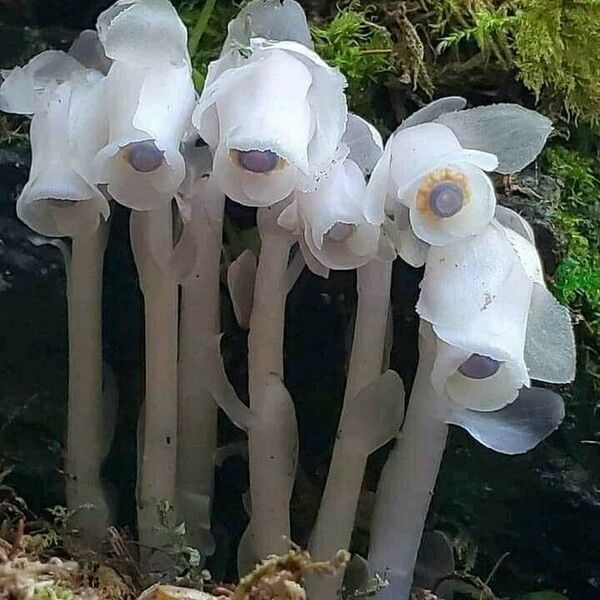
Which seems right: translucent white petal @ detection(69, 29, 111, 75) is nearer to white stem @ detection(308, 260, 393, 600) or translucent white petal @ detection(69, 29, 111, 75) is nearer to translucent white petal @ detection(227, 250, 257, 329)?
translucent white petal @ detection(227, 250, 257, 329)

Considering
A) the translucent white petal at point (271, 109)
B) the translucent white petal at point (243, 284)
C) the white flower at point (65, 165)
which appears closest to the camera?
the translucent white petal at point (271, 109)

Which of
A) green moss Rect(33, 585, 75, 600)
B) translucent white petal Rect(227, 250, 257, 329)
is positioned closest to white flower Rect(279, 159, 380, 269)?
translucent white petal Rect(227, 250, 257, 329)

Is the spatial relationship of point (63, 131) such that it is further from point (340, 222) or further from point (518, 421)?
point (518, 421)

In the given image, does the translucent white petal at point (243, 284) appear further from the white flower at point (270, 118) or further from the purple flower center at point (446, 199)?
the purple flower center at point (446, 199)

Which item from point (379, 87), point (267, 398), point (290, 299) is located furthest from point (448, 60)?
point (267, 398)

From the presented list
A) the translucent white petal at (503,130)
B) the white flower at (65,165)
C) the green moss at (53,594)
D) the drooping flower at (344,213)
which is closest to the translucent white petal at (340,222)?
the drooping flower at (344,213)

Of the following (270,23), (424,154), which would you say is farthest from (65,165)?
(424,154)
